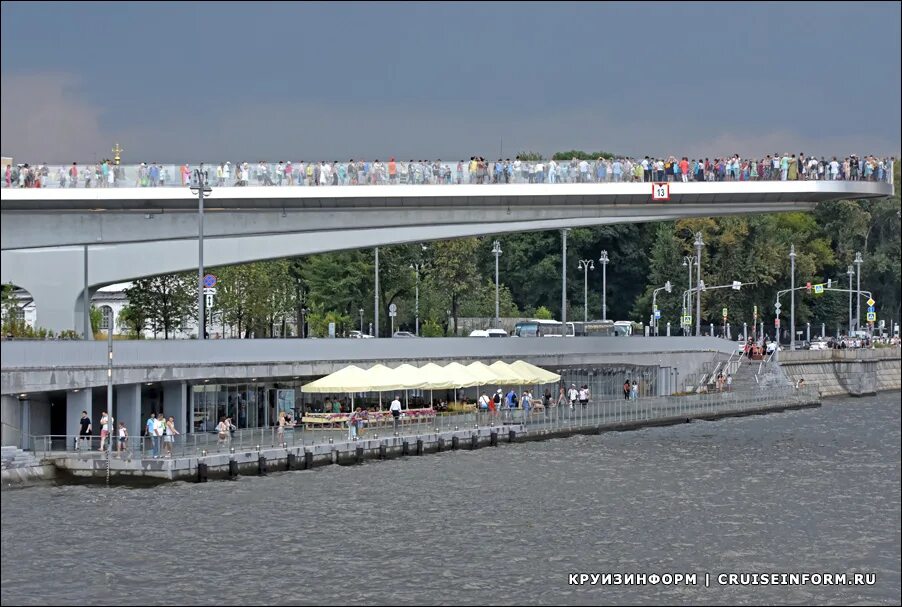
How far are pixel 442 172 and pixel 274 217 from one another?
785 centimetres

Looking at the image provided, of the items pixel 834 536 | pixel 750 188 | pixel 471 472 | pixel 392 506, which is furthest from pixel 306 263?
pixel 834 536

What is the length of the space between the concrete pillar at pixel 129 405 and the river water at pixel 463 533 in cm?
757

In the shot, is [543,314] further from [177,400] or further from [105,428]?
[105,428]

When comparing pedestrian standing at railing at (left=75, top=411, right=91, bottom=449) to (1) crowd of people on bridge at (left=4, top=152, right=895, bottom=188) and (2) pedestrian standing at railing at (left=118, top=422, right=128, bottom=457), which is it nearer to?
(2) pedestrian standing at railing at (left=118, top=422, right=128, bottom=457)

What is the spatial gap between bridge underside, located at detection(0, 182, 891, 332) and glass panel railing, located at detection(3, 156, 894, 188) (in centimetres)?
44

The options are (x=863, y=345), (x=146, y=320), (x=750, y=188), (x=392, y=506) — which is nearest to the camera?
(x=392, y=506)

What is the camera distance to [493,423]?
2474 inches

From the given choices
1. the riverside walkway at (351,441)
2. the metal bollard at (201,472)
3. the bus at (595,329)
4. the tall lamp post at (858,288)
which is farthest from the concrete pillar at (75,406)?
the tall lamp post at (858,288)

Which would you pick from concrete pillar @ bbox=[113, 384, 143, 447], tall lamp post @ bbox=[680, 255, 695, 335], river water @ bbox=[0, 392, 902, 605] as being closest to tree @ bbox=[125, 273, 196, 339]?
concrete pillar @ bbox=[113, 384, 143, 447]

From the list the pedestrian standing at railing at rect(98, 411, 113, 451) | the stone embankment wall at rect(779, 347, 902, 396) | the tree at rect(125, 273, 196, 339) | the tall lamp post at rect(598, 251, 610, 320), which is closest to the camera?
the pedestrian standing at railing at rect(98, 411, 113, 451)

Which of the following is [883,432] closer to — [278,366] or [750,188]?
[750,188]

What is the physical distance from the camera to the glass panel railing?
65.7 m

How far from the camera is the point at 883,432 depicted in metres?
72.1

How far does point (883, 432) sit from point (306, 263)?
1747 inches
